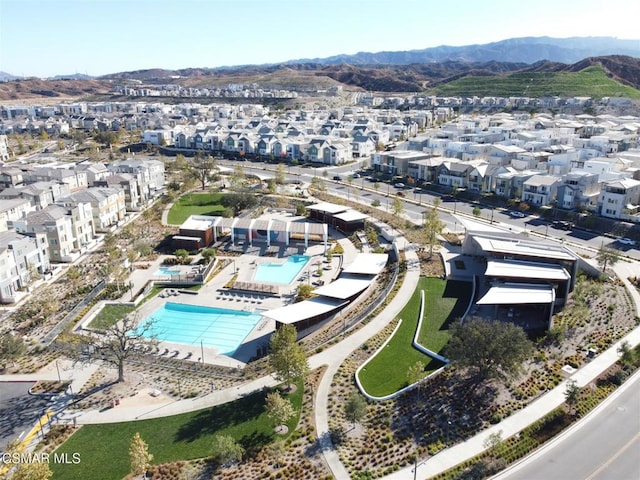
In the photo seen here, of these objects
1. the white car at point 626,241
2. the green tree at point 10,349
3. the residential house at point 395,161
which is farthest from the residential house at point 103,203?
the white car at point 626,241

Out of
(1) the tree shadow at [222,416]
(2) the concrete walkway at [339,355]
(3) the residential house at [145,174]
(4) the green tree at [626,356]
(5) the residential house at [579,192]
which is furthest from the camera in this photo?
(3) the residential house at [145,174]

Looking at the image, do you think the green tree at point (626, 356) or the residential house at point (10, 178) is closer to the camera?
the green tree at point (626, 356)

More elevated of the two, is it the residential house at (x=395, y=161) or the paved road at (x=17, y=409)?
the residential house at (x=395, y=161)

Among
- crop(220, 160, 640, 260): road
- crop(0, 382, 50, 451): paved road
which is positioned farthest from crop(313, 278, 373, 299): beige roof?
crop(220, 160, 640, 260): road

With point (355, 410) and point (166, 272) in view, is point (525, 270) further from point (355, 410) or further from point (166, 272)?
point (166, 272)

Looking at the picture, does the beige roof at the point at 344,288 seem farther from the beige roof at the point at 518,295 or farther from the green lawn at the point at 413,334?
the beige roof at the point at 518,295

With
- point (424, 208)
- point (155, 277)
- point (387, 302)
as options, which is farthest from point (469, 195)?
point (155, 277)

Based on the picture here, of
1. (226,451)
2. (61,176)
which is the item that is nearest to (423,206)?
(226,451)
